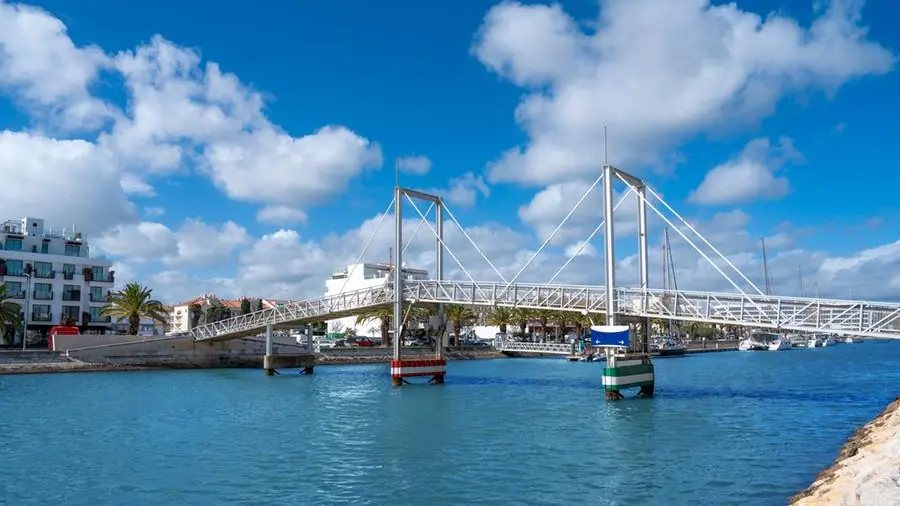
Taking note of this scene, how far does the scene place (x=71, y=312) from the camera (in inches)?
3300

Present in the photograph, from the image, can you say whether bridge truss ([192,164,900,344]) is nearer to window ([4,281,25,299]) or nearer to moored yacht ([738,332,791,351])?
window ([4,281,25,299])

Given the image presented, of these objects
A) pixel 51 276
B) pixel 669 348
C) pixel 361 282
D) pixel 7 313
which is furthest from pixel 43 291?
pixel 669 348

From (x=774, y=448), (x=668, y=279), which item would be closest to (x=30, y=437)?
(x=774, y=448)

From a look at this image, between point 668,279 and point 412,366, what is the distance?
65782 mm

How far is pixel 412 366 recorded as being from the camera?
177 ft

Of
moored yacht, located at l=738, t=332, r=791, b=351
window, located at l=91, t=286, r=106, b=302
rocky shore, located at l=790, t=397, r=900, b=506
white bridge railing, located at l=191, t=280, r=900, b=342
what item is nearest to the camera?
rocky shore, located at l=790, t=397, r=900, b=506

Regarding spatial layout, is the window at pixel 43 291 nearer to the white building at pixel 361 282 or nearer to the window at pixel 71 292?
the window at pixel 71 292

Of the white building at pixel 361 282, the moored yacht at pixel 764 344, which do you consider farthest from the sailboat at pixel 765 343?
the white building at pixel 361 282

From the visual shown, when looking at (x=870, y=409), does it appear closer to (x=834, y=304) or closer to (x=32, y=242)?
(x=834, y=304)

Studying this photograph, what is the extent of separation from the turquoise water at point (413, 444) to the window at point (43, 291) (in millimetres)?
37258

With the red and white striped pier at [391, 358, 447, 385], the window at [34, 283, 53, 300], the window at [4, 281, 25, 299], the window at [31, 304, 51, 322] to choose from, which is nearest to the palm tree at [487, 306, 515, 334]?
the red and white striped pier at [391, 358, 447, 385]

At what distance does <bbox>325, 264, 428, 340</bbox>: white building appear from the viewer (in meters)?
127

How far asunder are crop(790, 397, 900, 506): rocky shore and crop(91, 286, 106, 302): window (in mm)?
82140

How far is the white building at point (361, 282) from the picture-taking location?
127 metres
